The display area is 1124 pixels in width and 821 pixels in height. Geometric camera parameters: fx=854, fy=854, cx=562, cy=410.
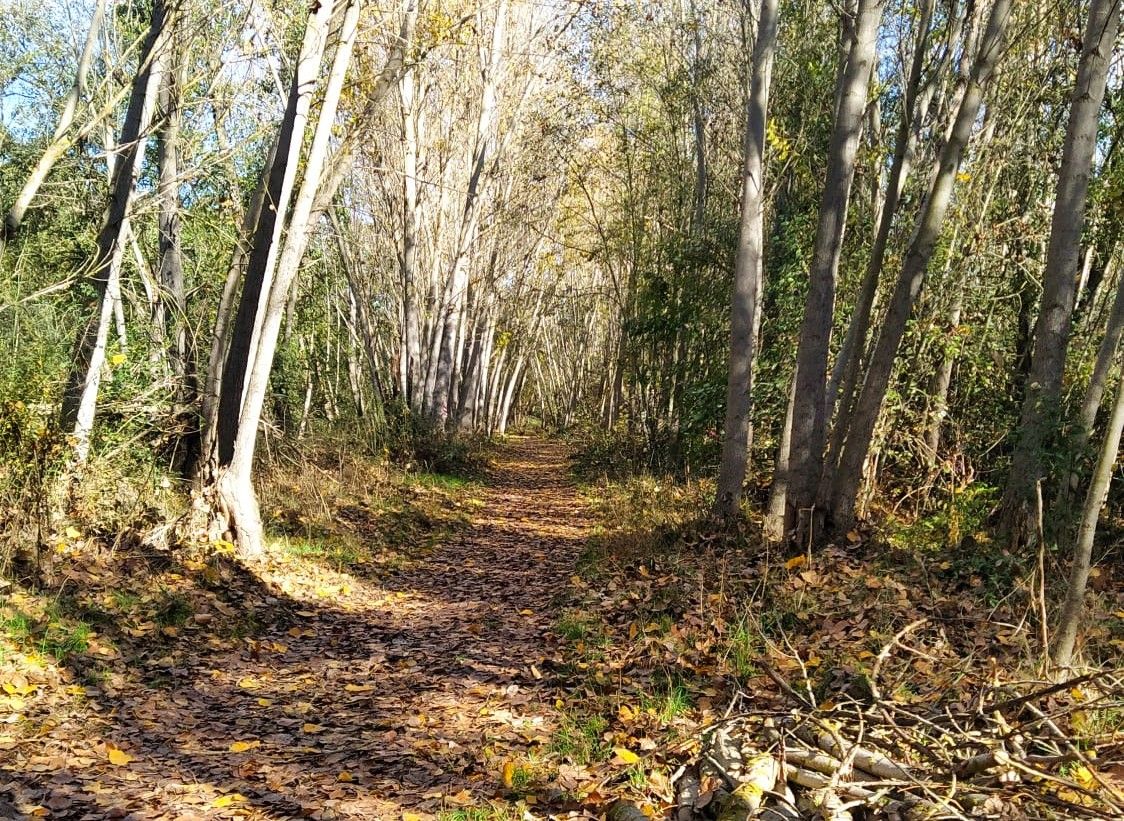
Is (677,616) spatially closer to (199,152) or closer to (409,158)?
(199,152)

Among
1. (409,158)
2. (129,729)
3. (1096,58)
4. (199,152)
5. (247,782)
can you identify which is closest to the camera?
(247,782)

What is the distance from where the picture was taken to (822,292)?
25.8 ft

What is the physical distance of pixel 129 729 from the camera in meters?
5.09

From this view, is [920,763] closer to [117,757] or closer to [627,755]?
[627,755]

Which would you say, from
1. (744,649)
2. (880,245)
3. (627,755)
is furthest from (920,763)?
(880,245)

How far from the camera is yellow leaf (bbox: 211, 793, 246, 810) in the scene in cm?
432

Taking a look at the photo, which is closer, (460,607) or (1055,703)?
(1055,703)

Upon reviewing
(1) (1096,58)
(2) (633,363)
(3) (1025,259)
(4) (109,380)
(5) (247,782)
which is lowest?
(5) (247,782)

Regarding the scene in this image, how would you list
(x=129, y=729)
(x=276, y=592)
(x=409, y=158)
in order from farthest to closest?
(x=409, y=158) → (x=276, y=592) → (x=129, y=729)

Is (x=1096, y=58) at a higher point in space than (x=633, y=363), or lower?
higher

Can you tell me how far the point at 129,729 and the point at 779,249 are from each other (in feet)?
36.3

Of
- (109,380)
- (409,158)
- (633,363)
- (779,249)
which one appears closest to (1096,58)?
(779,249)

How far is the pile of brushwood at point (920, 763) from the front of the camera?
324 centimetres

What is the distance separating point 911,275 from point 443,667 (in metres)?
4.98
